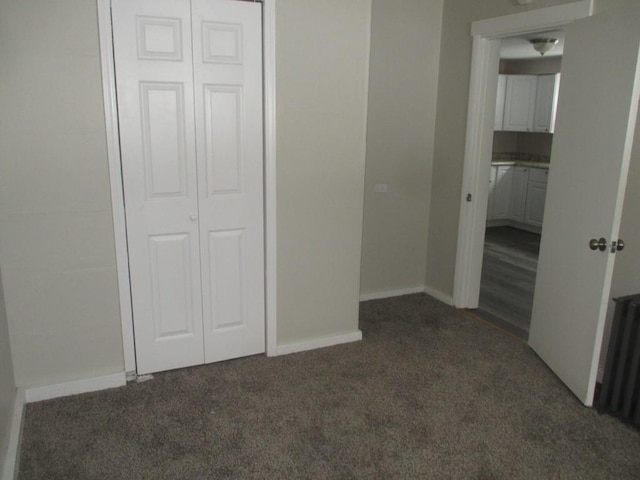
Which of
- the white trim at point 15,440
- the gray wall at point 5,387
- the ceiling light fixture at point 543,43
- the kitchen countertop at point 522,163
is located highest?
the ceiling light fixture at point 543,43

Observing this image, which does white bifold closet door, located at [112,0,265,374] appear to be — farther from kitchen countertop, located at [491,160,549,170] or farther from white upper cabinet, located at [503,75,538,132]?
white upper cabinet, located at [503,75,538,132]

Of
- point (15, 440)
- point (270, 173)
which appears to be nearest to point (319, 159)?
point (270, 173)

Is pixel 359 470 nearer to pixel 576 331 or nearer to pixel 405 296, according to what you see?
pixel 576 331

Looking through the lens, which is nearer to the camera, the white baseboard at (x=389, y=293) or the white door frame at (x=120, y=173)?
the white door frame at (x=120, y=173)

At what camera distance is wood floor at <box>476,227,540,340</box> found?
13.3 ft

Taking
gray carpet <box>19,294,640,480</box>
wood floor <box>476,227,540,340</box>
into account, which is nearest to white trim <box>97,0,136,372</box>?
gray carpet <box>19,294,640,480</box>

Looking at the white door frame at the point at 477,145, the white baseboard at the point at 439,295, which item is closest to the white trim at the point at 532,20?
the white door frame at the point at 477,145

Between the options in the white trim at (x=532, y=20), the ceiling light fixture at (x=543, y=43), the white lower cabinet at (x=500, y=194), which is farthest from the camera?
the white lower cabinet at (x=500, y=194)

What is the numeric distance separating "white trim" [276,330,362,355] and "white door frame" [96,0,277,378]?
0.29 ft

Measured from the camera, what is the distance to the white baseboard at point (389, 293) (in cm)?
438

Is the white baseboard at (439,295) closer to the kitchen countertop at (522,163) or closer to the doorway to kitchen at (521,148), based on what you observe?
the doorway to kitchen at (521,148)

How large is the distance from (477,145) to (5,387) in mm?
3418

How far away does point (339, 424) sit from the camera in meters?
2.57

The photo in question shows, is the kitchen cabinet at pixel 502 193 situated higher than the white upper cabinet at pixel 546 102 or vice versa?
the white upper cabinet at pixel 546 102
